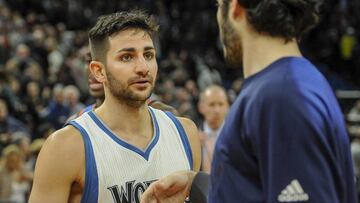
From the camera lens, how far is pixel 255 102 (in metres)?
2.26

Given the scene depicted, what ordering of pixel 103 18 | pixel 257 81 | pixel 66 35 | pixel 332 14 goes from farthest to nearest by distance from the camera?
pixel 332 14, pixel 66 35, pixel 103 18, pixel 257 81

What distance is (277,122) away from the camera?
2.19 m

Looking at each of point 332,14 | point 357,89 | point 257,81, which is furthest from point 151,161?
point 332,14

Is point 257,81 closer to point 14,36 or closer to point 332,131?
point 332,131

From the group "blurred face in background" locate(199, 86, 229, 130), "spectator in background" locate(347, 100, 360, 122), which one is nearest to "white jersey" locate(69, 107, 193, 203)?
"blurred face in background" locate(199, 86, 229, 130)

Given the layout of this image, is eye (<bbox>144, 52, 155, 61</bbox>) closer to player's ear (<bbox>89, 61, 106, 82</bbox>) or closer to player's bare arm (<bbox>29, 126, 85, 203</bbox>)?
player's ear (<bbox>89, 61, 106, 82</bbox>)

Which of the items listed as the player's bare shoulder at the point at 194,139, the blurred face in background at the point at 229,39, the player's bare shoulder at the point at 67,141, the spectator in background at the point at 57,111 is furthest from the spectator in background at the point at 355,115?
the blurred face in background at the point at 229,39

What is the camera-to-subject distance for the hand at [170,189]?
312 centimetres

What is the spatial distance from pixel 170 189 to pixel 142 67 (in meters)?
0.82

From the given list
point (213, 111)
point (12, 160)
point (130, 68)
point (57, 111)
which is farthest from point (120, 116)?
point (57, 111)

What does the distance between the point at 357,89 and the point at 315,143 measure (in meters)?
17.8

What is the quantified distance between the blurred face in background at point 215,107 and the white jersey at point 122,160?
11.9ft

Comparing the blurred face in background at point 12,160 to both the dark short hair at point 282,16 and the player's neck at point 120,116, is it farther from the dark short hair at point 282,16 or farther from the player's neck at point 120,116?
the dark short hair at point 282,16

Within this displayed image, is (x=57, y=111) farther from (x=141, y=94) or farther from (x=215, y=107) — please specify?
(x=141, y=94)
